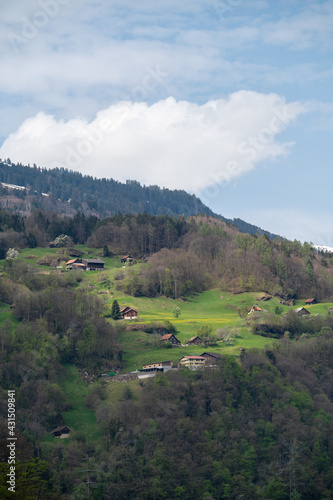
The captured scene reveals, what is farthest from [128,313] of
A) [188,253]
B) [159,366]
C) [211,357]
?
[188,253]

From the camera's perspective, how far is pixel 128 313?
337 ft

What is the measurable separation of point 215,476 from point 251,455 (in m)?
5.46

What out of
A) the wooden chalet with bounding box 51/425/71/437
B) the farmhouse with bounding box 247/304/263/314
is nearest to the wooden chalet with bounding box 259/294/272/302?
the farmhouse with bounding box 247/304/263/314

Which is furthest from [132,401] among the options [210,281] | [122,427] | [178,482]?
[210,281]

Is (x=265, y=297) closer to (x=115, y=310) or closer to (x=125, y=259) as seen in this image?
(x=115, y=310)

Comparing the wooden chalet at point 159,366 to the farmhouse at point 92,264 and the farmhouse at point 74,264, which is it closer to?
the farmhouse at point 74,264

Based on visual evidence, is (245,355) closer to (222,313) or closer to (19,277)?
(222,313)

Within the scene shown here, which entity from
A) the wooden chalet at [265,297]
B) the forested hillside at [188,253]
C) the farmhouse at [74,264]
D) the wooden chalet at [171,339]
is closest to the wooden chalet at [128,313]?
the wooden chalet at [171,339]

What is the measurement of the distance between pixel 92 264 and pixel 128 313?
30764 mm

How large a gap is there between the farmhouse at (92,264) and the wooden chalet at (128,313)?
28919 millimetres

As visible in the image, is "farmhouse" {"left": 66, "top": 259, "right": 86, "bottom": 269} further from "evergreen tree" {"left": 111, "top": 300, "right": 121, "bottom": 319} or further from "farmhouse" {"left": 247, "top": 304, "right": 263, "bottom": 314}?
"farmhouse" {"left": 247, "top": 304, "right": 263, "bottom": 314}

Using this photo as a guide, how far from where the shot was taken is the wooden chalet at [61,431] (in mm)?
67938

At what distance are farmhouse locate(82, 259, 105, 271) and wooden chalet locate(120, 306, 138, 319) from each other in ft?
94.9

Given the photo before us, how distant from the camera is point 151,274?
121 meters
